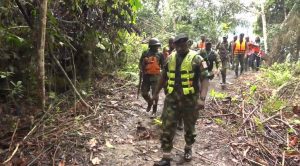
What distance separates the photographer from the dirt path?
21.3 ft

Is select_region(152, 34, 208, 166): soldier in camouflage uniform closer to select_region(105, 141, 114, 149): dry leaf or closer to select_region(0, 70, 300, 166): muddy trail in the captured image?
select_region(0, 70, 300, 166): muddy trail

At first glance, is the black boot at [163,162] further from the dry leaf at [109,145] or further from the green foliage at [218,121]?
the green foliage at [218,121]

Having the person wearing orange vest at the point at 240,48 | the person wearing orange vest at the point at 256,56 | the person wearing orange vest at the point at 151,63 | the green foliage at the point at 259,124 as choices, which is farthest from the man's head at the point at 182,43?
the person wearing orange vest at the point at 256,56

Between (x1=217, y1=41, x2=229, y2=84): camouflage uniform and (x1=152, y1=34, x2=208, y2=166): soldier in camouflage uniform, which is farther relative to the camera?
(x1=217, y1=41, x2=229, y2=84): camouflage uniform

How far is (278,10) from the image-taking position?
23.9m

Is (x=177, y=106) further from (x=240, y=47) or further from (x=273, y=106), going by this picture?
(x=240, y=47)

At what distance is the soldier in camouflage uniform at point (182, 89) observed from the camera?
5883 mm

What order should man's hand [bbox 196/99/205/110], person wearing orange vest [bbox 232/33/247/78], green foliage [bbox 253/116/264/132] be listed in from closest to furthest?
man's hand [bbox 196/99/205/110] < green foliage [bbox 253/116/264/132] < person wearing orange vest [bbox 232/33/247/78]

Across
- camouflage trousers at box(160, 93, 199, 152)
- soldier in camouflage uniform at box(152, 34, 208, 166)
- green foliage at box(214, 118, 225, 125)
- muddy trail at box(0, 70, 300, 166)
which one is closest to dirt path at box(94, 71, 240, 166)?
muddy trail at box(0, 70, 300, 166)

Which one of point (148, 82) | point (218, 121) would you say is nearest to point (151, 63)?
point (148, 82)

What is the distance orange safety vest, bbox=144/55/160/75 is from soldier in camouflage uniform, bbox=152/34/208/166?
2.52 meters

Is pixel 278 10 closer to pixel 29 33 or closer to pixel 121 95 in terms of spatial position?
pixel 121 95

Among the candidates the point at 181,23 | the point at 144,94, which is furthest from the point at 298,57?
the point at 144,94

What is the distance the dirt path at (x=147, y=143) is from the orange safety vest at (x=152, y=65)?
115 centimetres
